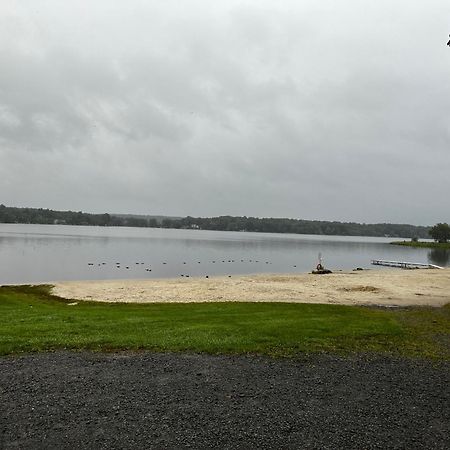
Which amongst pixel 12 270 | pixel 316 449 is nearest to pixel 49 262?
pixel 12 270

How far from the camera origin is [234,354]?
9.99 meters

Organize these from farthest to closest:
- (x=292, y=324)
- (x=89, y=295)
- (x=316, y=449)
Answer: (x=89, y=295) < (x=292, y=324) < (x=316, y=449)

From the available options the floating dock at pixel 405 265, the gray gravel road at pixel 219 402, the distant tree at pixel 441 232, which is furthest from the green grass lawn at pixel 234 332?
the distant tree at pixel 441 232

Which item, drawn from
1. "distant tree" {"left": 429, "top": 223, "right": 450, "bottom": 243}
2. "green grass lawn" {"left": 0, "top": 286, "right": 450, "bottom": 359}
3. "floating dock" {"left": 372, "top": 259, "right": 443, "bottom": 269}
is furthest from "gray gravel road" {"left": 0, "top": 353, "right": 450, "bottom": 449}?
"distant tree" {"left": 429, "top": 223, "right": 450, "bottom": 243}

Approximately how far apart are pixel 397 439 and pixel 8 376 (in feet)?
21.9

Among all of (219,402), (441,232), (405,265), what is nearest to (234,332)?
(219,402)

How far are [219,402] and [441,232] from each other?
182 m

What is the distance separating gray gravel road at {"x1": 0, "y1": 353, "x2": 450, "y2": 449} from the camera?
5898mm

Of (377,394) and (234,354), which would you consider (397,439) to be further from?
(234,354)

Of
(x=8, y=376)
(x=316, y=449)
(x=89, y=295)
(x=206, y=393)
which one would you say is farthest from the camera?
(x=89, y=295)

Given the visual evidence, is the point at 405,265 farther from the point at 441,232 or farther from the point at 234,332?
the point at 441,232

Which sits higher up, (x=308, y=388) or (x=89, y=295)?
(x=308, y=388)

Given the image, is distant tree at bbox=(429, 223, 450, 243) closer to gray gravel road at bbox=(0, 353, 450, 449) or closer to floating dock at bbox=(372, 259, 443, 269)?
floating dock at bbox=(372, 259, 443, 269)

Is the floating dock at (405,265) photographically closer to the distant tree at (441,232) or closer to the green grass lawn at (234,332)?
the green grass lawn at (234,332)
